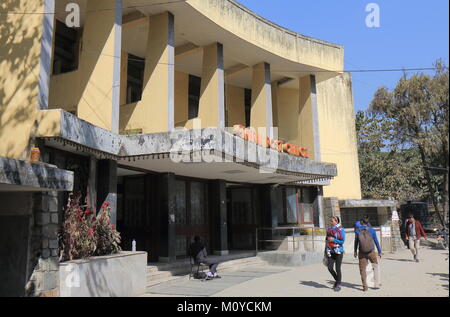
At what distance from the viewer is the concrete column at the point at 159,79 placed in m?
13.0

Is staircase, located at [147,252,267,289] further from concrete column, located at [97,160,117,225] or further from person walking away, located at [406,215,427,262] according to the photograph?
person walking away, located at [406,215,427,262]

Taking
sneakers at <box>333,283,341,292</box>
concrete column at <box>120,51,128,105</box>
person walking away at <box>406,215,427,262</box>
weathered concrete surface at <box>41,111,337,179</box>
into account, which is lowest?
sneakers at <box>333,283,341,292</box>

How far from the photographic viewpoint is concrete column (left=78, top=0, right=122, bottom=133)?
11164mm

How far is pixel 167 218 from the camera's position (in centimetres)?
1329

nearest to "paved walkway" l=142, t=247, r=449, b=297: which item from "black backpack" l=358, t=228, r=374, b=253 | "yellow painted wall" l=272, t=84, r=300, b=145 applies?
"black backpack" l=358, t=228, r=374, b=253

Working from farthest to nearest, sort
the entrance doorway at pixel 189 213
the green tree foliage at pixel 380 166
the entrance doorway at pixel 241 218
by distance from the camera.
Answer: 1. the green tree foliage at pixel 380 166
2. the entrance doorway at pixel 241 218
3. the entrance doorway at pixel 189 213

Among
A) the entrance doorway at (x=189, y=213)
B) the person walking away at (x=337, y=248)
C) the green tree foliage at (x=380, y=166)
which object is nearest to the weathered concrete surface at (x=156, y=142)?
the person walking away at (x=337, y=248)

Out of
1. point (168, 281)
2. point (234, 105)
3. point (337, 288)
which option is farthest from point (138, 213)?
point (234, 105)

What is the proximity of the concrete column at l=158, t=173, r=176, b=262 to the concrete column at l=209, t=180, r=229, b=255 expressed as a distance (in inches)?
103

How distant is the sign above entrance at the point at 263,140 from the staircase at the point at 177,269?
4532 mm

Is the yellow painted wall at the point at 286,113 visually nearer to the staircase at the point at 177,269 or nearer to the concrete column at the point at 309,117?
the concrete column at the point at 309,117

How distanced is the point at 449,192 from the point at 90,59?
407 inches
